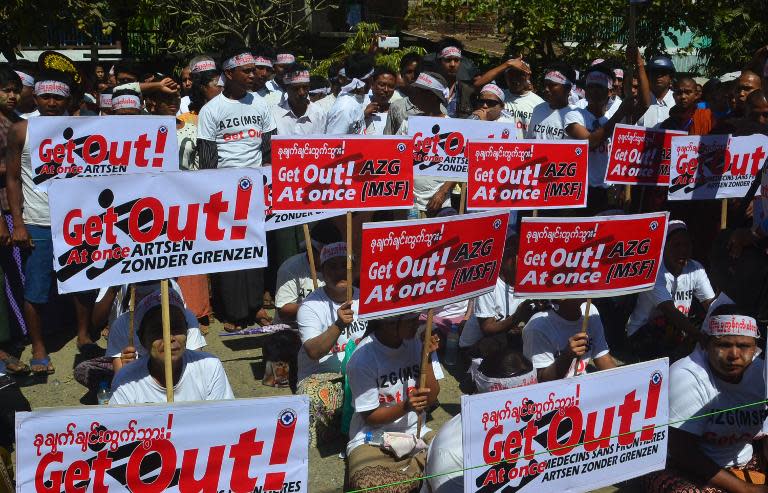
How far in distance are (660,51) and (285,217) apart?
9808mm

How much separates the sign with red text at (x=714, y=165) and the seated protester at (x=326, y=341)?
3126 mm

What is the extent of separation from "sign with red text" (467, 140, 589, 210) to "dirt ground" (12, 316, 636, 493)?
4.94 feet

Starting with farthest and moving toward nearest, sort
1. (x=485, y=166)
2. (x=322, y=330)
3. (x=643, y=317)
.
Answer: (x=643, y=317)
(x=485, y=166)
(x=322, y=330)

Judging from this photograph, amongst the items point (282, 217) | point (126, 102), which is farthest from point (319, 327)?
point (126, 102)

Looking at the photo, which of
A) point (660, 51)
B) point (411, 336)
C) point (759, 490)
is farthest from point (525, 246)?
point (660, 51)

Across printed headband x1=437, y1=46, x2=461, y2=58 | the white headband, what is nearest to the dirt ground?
the white headband

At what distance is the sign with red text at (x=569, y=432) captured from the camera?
453 cm

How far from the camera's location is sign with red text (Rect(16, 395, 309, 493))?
395 cm

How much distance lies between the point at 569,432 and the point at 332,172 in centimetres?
296

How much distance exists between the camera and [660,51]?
1550cm

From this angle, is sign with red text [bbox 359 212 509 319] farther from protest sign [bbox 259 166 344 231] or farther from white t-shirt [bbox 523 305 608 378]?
protest sign [bbox 259 166 344 231]

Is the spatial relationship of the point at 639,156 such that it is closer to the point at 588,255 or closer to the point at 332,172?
the point at 332,172

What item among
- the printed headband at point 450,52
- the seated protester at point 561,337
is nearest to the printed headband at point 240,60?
the printed headband at point 450,52

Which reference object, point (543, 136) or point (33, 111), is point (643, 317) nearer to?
point (543, 136)
